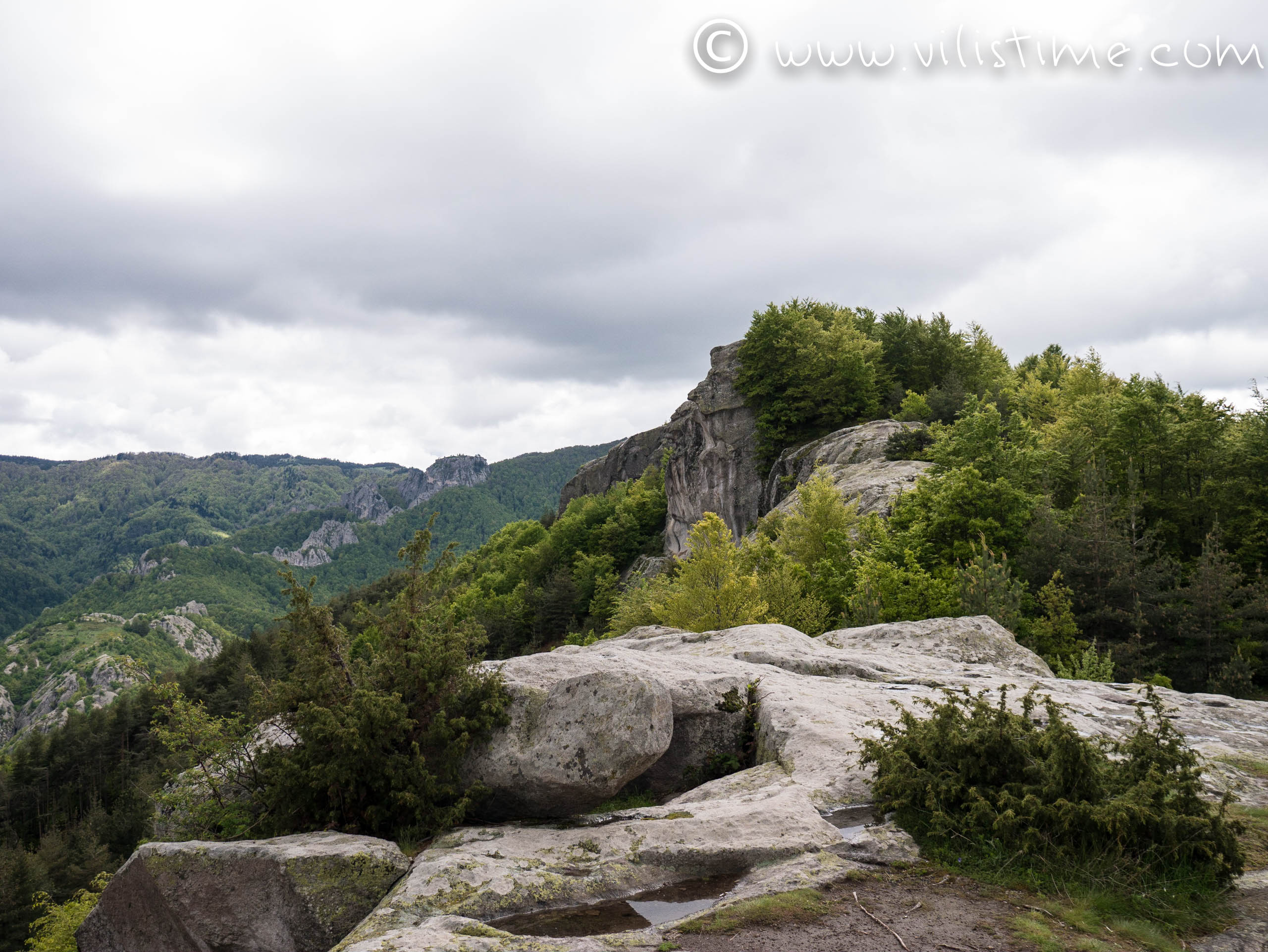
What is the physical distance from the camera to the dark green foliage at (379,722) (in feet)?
24.9

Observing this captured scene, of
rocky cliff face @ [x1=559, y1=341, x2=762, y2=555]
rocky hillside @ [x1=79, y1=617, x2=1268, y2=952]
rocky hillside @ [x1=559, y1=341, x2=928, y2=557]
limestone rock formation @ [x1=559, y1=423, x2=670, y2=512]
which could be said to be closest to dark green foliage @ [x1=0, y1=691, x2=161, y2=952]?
rocky cliff face @ [x1=559, y1=341, x2=762, y2=555]

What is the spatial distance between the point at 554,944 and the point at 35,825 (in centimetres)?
10242

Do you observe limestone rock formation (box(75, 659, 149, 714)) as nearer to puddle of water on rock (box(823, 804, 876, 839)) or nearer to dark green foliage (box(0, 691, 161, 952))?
dark green foliage (box(0, 691, 161, 952))

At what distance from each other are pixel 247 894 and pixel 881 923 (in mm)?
5731

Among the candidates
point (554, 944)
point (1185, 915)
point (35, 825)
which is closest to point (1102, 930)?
point (1185, 915)

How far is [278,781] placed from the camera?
7770mm

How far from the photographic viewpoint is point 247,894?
261 inches

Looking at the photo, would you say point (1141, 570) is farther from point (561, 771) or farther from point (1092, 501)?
point (561, 771)

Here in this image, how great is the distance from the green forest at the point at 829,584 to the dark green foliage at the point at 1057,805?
0.11 metres

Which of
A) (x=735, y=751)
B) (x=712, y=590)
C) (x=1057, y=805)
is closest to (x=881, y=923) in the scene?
(x=1057, y=805)

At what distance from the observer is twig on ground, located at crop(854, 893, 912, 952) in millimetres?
4816

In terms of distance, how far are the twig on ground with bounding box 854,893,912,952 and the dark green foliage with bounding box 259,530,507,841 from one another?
423cm

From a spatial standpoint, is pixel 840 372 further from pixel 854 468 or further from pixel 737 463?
pixel 854 468

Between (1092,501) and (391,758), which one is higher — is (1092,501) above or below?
above
